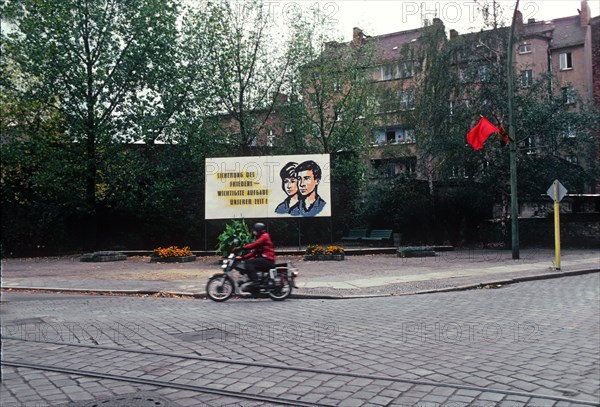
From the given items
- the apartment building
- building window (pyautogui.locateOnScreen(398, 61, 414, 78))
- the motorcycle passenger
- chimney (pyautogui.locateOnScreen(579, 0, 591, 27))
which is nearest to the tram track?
the motorcycle passenger

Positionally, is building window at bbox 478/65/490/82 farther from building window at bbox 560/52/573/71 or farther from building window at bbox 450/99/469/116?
building window at bbox 560/52/573/71

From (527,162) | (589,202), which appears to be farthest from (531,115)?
(589,202)

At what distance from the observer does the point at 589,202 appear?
28.1 metres

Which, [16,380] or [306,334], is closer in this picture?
[16,380]

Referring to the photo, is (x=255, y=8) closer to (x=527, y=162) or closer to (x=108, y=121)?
(x=108, y=121)

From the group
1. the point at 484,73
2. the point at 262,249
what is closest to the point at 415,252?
the point at 484,73

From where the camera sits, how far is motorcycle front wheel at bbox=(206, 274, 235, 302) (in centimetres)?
1112

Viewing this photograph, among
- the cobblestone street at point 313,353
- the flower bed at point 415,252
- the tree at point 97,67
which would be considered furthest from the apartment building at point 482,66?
the cobblestone street at point 313,353

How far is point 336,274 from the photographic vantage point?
52.5ft

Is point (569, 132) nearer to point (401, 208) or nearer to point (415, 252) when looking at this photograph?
point (401, 208)

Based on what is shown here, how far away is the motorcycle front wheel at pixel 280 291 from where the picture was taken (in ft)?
36.4

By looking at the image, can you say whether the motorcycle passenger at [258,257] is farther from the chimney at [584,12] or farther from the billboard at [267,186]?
the chimney at [584,12]

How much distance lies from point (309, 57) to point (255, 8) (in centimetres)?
423

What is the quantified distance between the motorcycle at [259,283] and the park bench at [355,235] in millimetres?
17101
